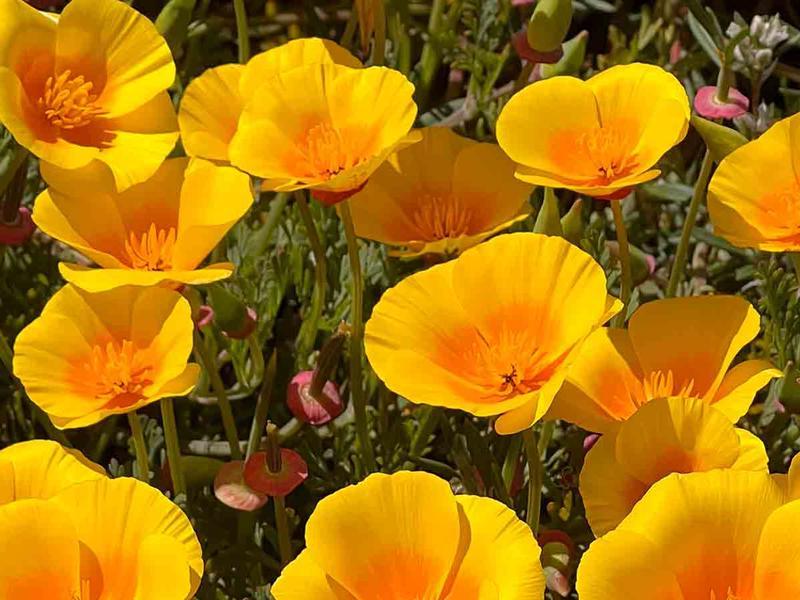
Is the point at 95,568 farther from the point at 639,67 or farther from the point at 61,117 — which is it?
the point at 639,67

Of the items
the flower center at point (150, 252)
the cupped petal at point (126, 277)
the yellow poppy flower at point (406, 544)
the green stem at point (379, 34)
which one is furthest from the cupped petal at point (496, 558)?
the green stem at point (379, 34)

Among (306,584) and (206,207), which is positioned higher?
(206,207)

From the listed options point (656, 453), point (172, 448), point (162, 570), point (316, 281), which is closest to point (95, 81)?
point (316, 281)

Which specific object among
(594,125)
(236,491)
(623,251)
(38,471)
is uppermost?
(594,125)

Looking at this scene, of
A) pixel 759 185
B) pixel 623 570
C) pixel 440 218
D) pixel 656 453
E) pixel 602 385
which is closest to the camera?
pixel 623 570

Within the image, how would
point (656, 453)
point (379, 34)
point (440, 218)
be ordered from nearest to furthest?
point (656, 453)
point (440, 218)
point (379, 34)

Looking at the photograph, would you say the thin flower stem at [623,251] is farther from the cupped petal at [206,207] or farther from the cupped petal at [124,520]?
the cupped petal at [124,520]

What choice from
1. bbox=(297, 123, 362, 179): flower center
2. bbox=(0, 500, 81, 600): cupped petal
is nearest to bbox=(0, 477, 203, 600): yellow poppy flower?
bbox=(0, 500, 81, 600): cupped petal

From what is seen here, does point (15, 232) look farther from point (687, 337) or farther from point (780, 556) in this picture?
point (780, 556)
